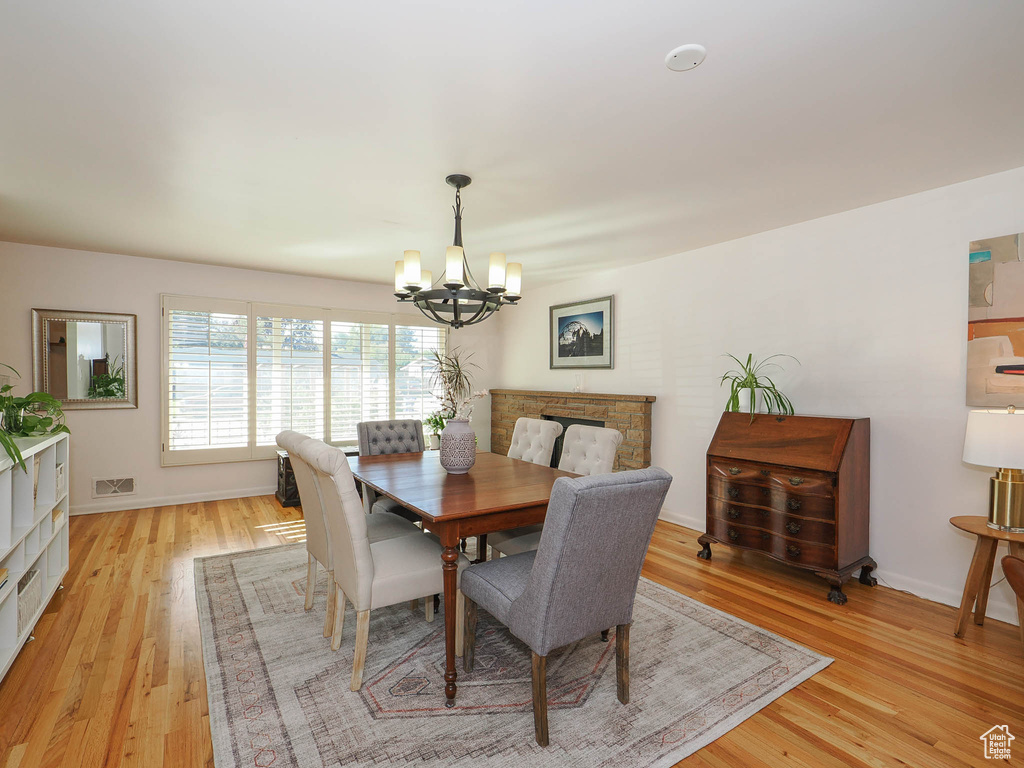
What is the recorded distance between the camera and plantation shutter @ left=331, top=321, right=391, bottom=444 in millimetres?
5809

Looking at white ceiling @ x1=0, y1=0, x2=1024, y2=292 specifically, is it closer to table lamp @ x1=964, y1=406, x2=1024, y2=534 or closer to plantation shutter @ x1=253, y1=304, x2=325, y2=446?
table lamp @ x1=964, y1=406, x2=1024, y2=534

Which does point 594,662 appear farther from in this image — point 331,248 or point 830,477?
point 331,248

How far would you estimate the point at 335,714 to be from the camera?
1.95 meters

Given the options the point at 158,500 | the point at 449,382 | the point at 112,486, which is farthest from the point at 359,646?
the point at 449,382

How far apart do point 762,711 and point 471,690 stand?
1.16 metres

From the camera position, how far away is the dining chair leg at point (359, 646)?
2096mm

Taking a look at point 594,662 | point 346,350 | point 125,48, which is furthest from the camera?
point 346,350

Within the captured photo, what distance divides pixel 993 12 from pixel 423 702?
3.04m

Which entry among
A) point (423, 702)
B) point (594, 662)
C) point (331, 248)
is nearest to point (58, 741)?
point (423, 702)

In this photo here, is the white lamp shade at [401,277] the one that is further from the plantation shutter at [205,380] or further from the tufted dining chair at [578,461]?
the plantation shutter at [205,380]

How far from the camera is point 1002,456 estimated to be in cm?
239

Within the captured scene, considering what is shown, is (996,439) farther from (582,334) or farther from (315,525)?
(582,334)

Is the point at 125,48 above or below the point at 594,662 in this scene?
above

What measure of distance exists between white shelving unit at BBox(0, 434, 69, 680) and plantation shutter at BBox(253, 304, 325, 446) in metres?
2.29
